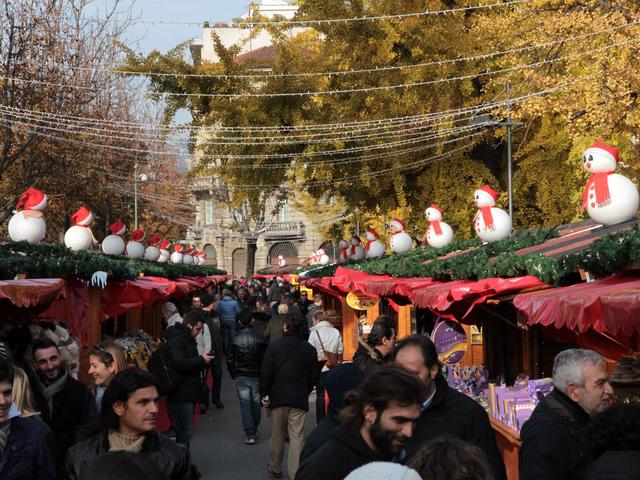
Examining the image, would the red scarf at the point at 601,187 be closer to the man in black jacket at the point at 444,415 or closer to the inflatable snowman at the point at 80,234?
the man in black jacket at the point at 444,415

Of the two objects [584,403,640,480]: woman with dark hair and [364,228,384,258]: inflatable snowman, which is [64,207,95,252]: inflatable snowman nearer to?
[364,228,384,258]: inflatable snowman

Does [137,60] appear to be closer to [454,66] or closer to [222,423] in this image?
[454,66]

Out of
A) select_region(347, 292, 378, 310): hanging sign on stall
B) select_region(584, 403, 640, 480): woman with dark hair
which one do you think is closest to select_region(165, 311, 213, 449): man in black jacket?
select_region(584, 403, 640, 480): woman with dark hair

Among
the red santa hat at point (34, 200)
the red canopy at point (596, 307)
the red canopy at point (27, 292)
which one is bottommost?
the red canopy at point (596, 307)

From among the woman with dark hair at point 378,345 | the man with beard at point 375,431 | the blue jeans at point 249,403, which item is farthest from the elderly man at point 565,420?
the blue jeans at point 249,403

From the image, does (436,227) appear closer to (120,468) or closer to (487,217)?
(487,217)

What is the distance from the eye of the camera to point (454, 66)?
2419 cm

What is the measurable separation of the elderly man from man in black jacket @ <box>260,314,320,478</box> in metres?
5.94

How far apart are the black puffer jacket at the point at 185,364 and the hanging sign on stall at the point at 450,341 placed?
11.2 feet

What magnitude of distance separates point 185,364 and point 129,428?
6.84 meters

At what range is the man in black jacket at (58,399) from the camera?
6957 millimetres

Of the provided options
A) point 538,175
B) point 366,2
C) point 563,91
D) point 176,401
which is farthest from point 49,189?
point 176,401

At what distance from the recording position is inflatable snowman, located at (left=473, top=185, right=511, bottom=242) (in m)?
14.4

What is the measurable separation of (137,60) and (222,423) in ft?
32.1
